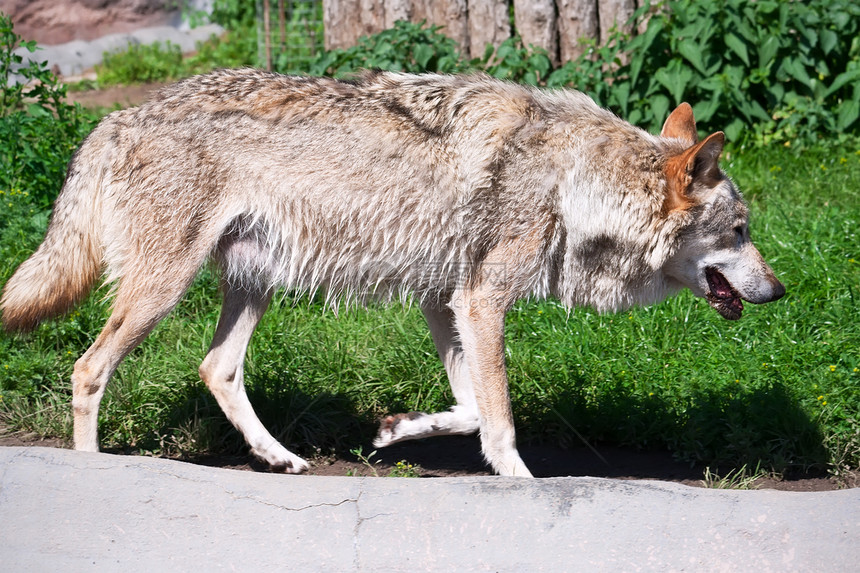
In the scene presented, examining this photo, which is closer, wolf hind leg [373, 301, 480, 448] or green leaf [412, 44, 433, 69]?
wolf hind leg [373, 301, 480, 448]

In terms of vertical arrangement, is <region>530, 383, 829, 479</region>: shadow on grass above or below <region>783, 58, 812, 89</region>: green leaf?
below

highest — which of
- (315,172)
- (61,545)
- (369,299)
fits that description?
(315,172)

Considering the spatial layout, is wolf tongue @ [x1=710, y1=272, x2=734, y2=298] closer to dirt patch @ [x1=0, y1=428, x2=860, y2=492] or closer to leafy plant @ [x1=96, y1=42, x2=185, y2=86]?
dirt patch @ [x1=0, y1=428, x2=860, y2=492]

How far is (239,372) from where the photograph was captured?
4328 mm

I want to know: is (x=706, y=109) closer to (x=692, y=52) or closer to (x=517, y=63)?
(x=692, y=52)

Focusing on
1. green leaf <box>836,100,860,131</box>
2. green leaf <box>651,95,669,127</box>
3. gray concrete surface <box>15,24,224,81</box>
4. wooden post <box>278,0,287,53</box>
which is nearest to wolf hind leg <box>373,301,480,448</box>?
green leaf <box>651,95,669,127</box>

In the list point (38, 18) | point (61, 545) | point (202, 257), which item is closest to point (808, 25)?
point (202, 257)

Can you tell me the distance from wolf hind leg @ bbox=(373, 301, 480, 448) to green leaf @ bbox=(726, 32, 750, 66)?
3715 millimetres

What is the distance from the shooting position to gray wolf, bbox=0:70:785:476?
3803 millimetres

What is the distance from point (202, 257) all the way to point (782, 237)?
3612mm

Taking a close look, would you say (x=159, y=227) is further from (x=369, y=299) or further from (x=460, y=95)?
(x=460, y=95)

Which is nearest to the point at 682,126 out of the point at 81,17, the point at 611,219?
the point at 611,219

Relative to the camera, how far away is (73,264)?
3998 mm

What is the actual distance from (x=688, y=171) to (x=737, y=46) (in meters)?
3.37
